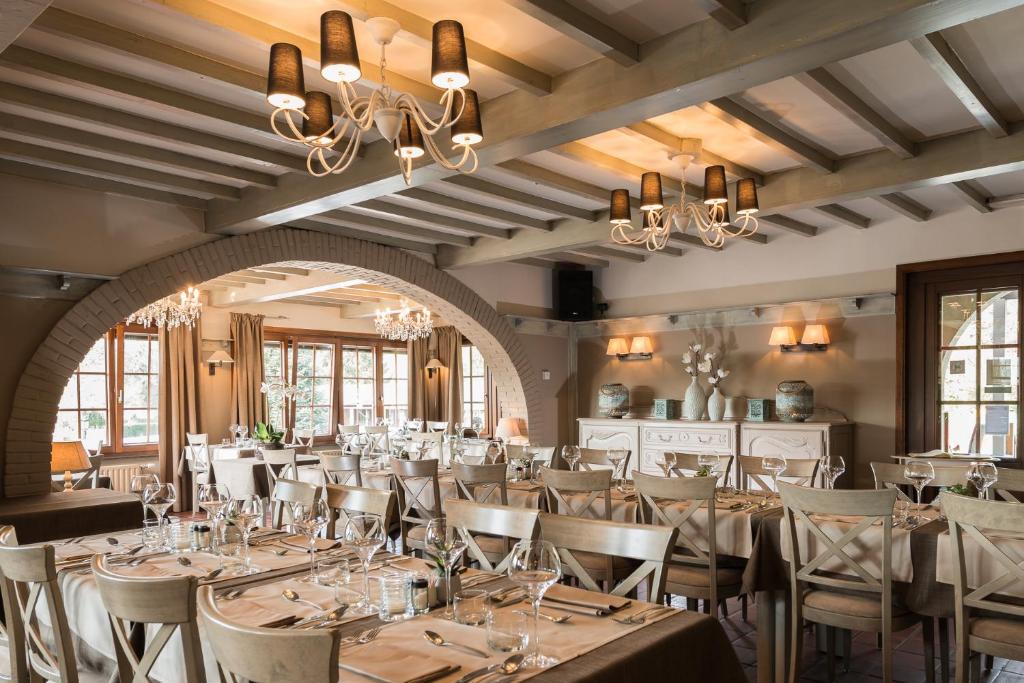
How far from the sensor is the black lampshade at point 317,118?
3.07 metres

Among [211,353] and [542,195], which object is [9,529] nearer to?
[542,195]

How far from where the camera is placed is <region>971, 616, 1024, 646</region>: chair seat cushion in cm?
280

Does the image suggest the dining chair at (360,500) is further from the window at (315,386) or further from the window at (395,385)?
the window at (395,385)

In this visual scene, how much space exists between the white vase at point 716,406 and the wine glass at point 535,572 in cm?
638

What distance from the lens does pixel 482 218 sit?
6.79 m

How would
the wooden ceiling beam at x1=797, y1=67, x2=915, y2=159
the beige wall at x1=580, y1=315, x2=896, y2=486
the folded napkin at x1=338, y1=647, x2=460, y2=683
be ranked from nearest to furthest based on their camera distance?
the folded napkin at x1=338, y1=647, x2=460, y2=683 → the wooden ceiling beam at x1=797, y1=67, x2=915, y2=159 → the beige wall at x1=580, y1=315, x2=896, y2=486

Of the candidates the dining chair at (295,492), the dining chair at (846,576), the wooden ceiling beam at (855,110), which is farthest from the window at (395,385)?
the dining chair at (846,576)

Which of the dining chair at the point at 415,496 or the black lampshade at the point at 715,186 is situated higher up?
the black lampshade at the point at 715,186

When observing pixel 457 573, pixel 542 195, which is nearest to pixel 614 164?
pixel 542 195

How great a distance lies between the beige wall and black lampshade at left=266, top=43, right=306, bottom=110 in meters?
6.27

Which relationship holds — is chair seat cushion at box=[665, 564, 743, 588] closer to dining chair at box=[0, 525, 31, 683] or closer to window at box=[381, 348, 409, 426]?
dining chair at box=[0, 525, 31, 683]

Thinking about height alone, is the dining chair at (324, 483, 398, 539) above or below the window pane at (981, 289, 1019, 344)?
below

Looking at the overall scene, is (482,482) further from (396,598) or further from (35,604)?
(35,604)

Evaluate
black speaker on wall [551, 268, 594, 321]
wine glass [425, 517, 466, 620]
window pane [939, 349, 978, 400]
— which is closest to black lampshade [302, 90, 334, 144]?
wine glass [425, 517, 466, 620]
